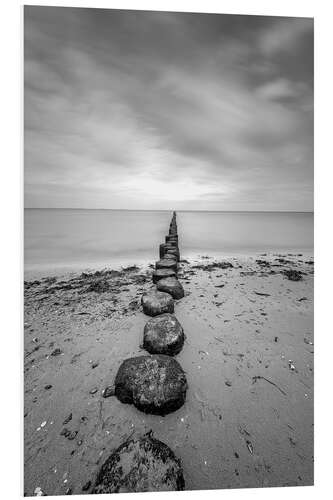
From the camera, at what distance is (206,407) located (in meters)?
1.79

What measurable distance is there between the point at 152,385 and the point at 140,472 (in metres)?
0.49

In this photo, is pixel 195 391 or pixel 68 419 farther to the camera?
pixel 195 391

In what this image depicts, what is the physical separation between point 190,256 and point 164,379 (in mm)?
5877

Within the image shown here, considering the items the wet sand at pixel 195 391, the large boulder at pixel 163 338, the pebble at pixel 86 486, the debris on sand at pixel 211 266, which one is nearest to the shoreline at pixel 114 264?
the debris on sand at pixel 211 266

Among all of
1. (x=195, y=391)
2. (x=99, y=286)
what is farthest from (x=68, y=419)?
(x=99, y=286)

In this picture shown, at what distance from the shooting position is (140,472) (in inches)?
49.6

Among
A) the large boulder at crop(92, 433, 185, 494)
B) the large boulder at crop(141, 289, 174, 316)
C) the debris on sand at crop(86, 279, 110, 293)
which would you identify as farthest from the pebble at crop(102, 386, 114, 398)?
the debris on sand at crop(86, 279, 110, 293)

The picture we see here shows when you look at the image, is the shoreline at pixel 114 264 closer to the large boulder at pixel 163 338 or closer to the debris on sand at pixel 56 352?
the debris on sand at pixel 56 352

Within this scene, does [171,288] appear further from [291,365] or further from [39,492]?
[39,492]

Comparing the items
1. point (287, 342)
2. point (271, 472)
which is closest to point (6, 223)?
point (271, 472)

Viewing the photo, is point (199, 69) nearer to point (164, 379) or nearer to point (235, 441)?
point (164, 379)

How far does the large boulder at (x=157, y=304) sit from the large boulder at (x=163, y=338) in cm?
51

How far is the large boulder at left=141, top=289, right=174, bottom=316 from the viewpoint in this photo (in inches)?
112

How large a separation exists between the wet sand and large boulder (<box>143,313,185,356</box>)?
160mm
